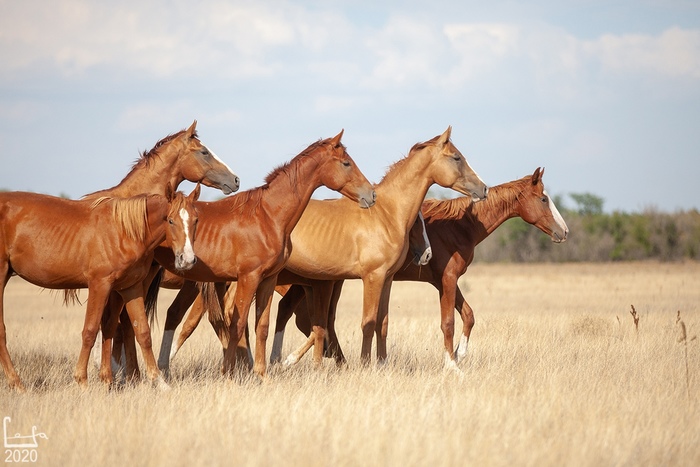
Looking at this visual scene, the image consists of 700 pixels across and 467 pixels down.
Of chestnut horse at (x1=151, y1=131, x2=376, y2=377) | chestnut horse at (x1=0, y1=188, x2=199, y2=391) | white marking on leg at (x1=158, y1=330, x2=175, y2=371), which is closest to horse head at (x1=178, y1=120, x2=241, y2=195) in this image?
chestnut horse at (x1=151, y1=131, x2=376, y2=377)

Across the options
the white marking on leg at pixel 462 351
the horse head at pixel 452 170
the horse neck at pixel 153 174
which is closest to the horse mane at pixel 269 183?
the horse neck at pixel 153 174

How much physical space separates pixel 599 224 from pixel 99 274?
39337mm

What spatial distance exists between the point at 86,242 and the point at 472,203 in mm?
4795

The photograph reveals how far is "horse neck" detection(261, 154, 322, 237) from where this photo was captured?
316 inches

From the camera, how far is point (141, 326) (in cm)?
739

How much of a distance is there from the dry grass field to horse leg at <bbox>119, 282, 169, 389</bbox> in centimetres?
22

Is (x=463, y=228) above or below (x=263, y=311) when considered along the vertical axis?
above

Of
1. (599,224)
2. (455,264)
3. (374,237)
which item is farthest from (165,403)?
(599,224)

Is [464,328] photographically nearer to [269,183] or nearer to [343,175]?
[343,175]

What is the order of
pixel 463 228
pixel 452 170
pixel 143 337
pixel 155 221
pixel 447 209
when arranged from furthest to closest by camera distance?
pixel 447 209 → pixel 463 228 → pixel 452 170 → pixel 143 337 → pixel 155 221

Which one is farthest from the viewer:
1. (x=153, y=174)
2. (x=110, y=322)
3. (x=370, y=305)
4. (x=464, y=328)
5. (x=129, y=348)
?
(x=464, y=328)

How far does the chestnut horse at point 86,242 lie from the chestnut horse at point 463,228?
9.74ft

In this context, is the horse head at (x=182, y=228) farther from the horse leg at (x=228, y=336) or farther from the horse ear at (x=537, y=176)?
the horse ear at (x=537, y=176)

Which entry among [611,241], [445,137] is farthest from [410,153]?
[611,241]
